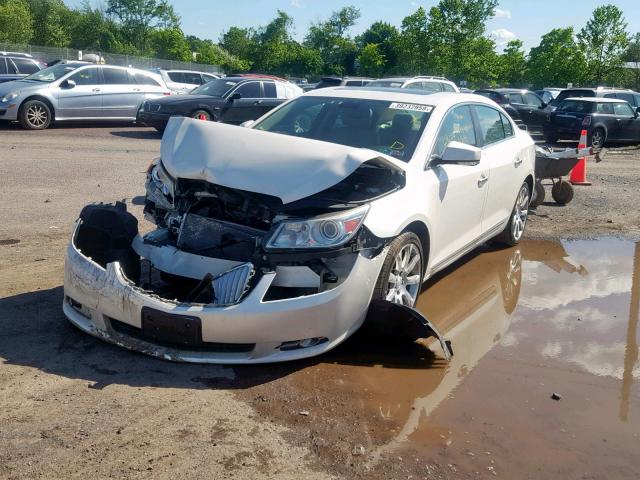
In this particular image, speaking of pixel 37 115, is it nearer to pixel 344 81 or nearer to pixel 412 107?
pixel 344 81

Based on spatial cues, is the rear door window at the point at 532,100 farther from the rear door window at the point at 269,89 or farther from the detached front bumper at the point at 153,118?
the detached front bumper at the point at 153,118

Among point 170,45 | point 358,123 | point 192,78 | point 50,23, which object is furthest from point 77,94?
point 170,45

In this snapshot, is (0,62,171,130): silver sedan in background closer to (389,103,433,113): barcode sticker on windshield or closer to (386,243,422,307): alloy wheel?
(389,103,433,113): barcode sticker on windshield

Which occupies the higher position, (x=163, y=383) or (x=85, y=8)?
(x=85, y=8)

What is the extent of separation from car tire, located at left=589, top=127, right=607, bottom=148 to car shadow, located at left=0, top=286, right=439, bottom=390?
17561 mm

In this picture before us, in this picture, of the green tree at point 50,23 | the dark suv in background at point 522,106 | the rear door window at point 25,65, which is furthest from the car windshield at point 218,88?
the green tree at point 50,23

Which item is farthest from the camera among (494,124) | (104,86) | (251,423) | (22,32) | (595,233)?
(22,32)

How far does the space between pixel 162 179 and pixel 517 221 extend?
4262 millimetres

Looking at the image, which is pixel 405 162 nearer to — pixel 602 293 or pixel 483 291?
pixel 483 291

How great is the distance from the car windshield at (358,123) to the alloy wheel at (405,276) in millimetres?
788

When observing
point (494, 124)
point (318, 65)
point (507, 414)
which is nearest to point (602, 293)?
point (494, 124)

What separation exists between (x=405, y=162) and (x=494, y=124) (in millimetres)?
2260

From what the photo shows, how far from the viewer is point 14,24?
5294 centimetres

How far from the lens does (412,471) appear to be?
3.31 meters
